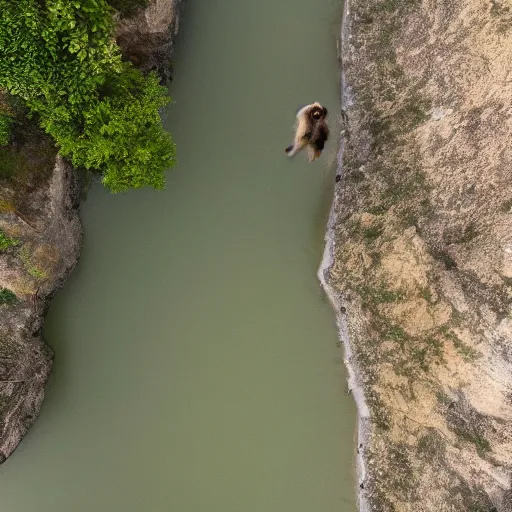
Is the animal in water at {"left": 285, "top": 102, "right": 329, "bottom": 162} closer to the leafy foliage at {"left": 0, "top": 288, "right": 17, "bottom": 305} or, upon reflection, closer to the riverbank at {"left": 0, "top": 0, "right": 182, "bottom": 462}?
the riverbank at {"left": 0, "top": 0, "right": 182, "bottom": 462}

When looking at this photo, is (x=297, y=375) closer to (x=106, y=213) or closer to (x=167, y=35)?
(x=106, y=213)

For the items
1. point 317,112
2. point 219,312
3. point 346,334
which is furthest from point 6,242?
point 346,334

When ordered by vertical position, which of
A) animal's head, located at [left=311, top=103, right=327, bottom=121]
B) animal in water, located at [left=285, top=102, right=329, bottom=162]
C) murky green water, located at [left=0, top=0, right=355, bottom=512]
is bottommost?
murky green water, located at [left=0, top=0, right=355, bottom=512]

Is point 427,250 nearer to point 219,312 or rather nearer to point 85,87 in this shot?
point 219,312

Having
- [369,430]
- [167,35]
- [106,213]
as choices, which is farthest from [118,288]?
[369,430]

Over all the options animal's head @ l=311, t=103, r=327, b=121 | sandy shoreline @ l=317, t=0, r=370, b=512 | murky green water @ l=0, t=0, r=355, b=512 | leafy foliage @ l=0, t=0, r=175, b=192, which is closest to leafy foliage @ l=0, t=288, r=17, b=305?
murky green water @ l=0, t=0, r=355, b=512

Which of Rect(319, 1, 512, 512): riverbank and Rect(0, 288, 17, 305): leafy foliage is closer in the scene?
Rect(319, 1, 512, 512): riverbank

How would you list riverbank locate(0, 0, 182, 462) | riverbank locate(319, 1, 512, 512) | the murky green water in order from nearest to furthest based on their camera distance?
riverbank locate(319, 1, 512, 512), riverbank locate(0, 0, 182, 462), the murky green water
